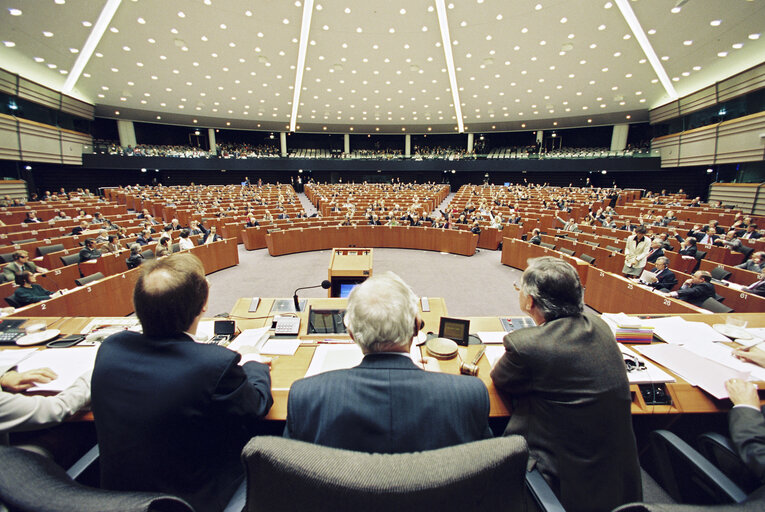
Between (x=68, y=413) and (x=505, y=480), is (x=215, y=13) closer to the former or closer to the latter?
(x=68, y=413)

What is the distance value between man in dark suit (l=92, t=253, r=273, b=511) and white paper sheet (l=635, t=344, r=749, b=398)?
2.35m

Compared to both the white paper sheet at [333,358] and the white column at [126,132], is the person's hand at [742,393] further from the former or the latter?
the white column at [126,132]

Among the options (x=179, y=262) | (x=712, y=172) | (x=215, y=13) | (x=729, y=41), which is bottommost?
(x=179, y=262)

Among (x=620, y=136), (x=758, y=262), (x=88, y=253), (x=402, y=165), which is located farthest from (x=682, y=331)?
(x=620, y=136)

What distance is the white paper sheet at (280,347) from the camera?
204 centimetres

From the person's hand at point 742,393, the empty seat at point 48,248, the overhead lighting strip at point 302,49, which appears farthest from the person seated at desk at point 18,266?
the overhead lighting strip at point 302,49

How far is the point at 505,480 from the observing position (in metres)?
0.75

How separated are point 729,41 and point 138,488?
17986 mm

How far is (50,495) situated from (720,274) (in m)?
7.83

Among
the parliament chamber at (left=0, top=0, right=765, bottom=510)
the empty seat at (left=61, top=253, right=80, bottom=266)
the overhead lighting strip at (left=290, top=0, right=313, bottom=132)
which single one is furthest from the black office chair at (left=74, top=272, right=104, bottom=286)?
the overhead lighting strip at (left=290, top=0, right=313, bottom=132)

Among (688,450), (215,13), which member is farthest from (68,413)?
(215,13)

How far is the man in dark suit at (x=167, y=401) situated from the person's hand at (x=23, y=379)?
86 centimetres

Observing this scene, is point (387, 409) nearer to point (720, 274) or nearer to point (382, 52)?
point (720, 274)

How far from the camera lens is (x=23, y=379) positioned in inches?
60.7
